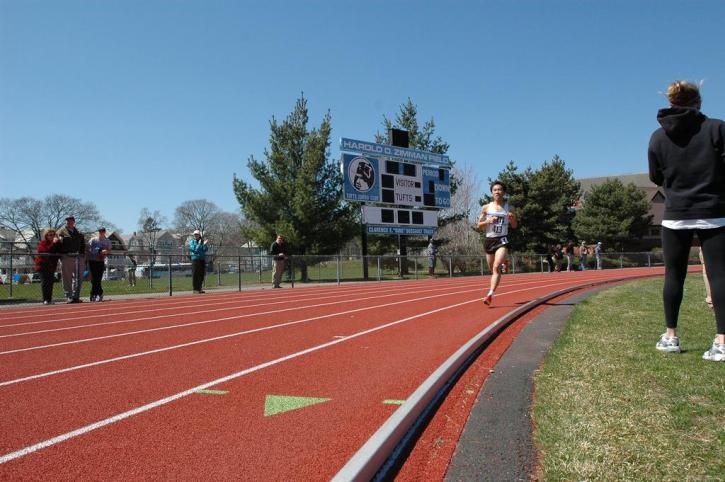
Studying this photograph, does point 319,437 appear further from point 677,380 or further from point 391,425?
point 677,380

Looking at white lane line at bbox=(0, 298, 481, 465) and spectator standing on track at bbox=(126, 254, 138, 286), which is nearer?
white lane line at bbox=(0, 298, 481, 465)

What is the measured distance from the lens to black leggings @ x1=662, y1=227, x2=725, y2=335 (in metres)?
3.88

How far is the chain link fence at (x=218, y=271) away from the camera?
14320 millimetres

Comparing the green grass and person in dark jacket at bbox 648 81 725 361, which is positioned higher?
person in dark jacket at bbox 648 81 725 361

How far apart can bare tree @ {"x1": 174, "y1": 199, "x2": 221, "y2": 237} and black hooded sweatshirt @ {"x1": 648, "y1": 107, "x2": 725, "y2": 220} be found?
80.6 m

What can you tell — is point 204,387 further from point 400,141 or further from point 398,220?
point 400,141

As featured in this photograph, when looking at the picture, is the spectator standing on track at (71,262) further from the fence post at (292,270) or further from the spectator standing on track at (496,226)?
the spectator standing on track at (496,226)

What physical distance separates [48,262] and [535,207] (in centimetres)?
3737

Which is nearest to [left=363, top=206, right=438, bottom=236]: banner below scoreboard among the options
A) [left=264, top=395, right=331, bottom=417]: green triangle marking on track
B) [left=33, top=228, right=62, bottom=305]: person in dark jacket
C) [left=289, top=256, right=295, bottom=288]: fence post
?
[left=289, top=256, right=295, bottom=288]: fence post

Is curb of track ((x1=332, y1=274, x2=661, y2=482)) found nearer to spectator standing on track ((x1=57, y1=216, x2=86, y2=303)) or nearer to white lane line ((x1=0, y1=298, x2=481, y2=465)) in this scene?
white lane line ((x1=0, y1=298, x2=481, y2=465))

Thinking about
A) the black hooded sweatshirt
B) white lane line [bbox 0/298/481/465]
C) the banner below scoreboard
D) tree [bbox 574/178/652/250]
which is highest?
tree [bbox 574/178/652/250]

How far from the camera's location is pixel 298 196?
93.9 ft

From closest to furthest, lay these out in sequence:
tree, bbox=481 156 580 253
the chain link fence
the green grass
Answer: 1. the green grass
2. the chain link fence
3. tree, bbox=481 156 580 253

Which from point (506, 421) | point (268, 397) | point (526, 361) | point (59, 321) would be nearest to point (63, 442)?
point (268, 397)
